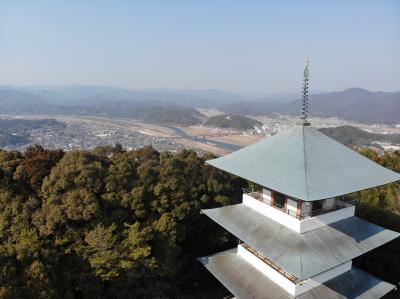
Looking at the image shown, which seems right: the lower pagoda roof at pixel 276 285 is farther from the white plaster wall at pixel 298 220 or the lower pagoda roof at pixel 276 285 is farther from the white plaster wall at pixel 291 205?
the white plaster wall at pixel 291 205

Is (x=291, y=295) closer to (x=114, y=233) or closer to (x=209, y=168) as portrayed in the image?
(x=114, y=233)

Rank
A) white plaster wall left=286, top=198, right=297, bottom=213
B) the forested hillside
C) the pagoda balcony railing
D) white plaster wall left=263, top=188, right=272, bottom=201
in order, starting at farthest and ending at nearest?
the forested hillside < white plaster wall left=263, top=188, right=272, bottom=201 < white plaster wall left=286, top=198, right=297, bottom=213 < the pagoda balcony railing

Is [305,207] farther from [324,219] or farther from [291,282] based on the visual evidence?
[291,282]

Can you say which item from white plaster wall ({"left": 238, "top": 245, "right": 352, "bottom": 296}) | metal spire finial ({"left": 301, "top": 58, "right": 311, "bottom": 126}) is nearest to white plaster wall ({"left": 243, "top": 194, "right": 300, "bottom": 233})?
white plaster wall ({"left": 238, "top": 245, "right": 352, "bottom": 296})

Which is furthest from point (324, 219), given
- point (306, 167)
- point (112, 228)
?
point (112, 228)

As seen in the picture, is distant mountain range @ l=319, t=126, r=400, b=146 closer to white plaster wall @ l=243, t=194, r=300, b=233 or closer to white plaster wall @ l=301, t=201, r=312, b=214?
white plaster wall @ l=243, t=194, r=300, b=233

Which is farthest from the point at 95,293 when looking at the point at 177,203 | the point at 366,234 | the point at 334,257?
the point at 366,234
